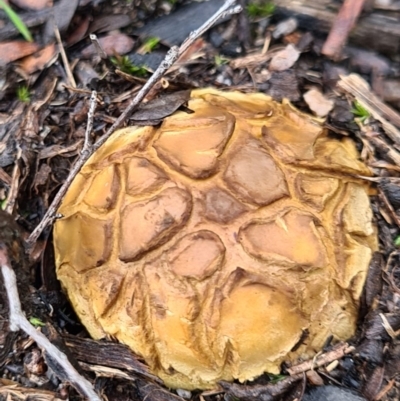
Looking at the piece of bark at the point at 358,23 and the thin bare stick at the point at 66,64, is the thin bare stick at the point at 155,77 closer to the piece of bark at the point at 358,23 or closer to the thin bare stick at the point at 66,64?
the thin bare stick at the point at 66,64

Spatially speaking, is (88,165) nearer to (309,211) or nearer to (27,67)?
(27,67)

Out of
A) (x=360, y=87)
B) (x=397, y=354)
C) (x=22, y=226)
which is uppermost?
(x=360, y=87)

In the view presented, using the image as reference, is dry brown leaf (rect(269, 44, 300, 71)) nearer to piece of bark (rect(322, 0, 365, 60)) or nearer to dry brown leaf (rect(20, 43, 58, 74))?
piece of bark (rect(322, 0, 365, 60))

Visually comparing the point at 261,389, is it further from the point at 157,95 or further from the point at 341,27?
the point at 341,27

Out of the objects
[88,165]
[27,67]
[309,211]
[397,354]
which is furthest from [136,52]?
[397,354]

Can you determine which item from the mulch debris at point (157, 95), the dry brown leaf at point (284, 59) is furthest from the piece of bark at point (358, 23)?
the dry brown leaf at point (284, 59)

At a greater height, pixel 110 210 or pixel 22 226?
pixel 110 210

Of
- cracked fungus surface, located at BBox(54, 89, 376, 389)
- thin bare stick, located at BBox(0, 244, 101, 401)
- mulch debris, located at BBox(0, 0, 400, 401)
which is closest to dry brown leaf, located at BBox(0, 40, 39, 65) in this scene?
mulch debris, located at BBox(0, 0, 400, 401)
